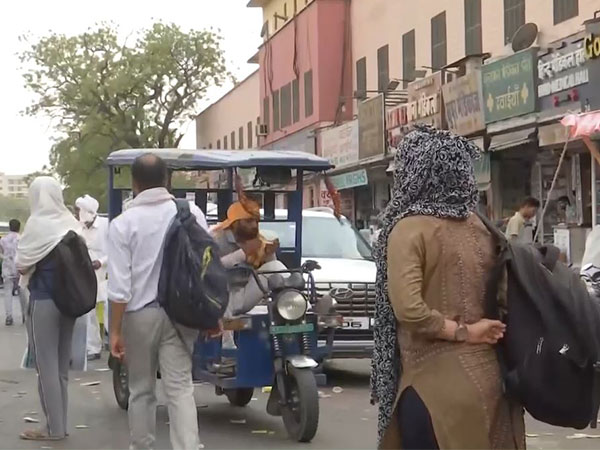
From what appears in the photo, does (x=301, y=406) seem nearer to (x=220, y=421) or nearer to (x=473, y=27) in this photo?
(x=220, y=421)

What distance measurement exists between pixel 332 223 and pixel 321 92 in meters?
22.8

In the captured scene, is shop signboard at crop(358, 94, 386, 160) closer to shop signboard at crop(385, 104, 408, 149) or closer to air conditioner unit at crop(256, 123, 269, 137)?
shop signboard at crop(385, 104, 408, 149)

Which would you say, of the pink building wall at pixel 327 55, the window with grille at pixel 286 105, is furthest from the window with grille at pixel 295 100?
the pink building wall at pixel 327 55

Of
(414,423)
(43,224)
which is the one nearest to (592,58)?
(43,224)

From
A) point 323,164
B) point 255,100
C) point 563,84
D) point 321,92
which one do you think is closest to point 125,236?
point 323,164

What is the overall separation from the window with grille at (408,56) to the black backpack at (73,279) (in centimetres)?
2133

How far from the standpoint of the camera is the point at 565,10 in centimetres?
2062

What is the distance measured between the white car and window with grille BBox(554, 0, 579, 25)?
8797mm

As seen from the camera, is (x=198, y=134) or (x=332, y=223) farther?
(x=198, y=134)

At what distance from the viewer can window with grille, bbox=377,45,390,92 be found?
31.5 meters

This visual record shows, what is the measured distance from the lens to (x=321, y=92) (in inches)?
1423

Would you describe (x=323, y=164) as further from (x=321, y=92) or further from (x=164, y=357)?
(x=321, y=92)

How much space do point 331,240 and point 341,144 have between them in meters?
19.3

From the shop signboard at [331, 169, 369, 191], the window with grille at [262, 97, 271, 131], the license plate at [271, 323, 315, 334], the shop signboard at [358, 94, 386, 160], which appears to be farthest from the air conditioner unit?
the license plate at [271, 323, 315, 334]
